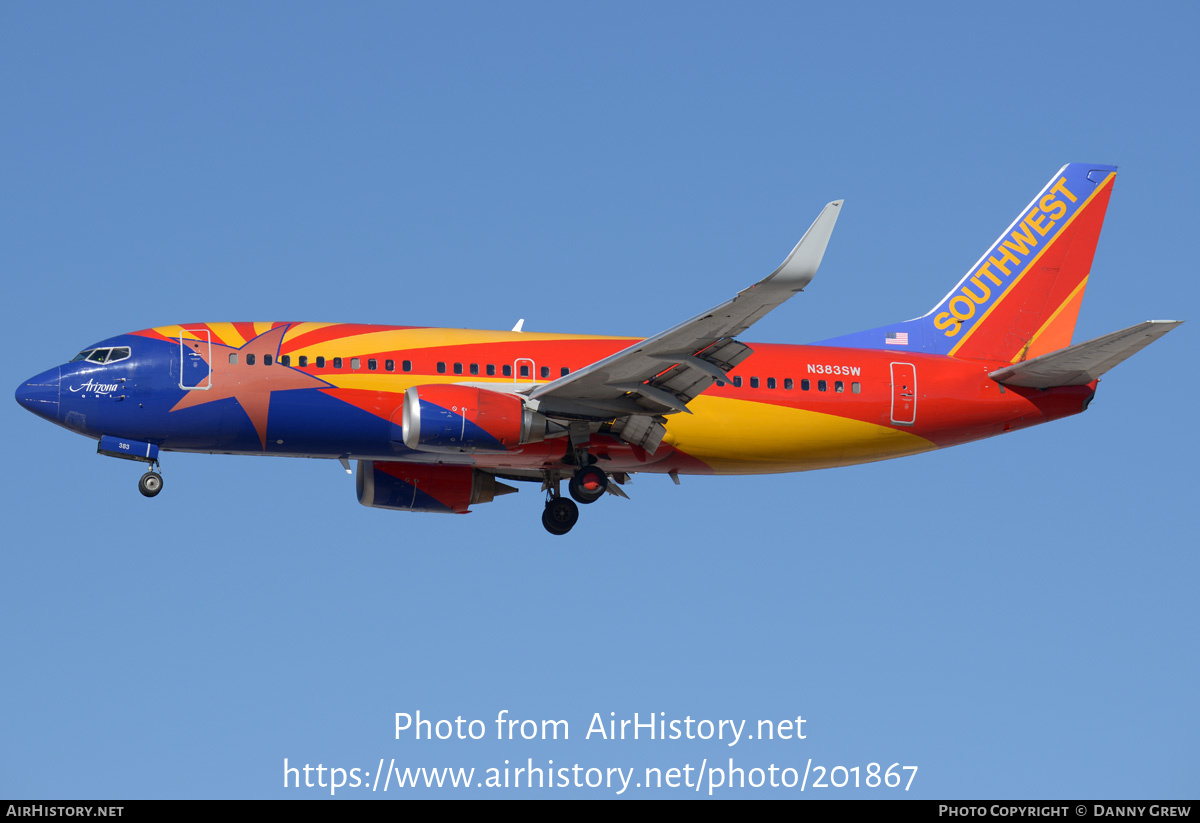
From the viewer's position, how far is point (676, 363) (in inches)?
1419

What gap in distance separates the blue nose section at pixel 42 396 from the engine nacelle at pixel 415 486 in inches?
322

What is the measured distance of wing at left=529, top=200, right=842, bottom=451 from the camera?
101 feet

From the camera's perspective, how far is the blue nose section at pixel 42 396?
3766 cm

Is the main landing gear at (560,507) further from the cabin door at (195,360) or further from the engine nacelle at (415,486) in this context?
the cabin door at (195,360)

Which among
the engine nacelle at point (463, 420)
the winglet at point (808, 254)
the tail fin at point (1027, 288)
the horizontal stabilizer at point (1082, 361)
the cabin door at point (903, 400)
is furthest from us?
the tail fin at point (1027, 288)

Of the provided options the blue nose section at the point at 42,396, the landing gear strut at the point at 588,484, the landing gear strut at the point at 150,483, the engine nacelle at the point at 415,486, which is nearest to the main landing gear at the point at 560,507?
the landing gear strut at the point at 588,484

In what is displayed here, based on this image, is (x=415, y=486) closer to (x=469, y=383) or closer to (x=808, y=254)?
(x=469, y=383)

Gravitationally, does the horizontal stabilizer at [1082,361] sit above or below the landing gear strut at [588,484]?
above

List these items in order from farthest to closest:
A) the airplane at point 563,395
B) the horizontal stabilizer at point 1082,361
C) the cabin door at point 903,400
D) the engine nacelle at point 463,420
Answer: the cabin door at point 903,400 → the horizontal stabilizer at point 1082,361 → the airplane at point 563,395 → the engine nacelle at point 463,420

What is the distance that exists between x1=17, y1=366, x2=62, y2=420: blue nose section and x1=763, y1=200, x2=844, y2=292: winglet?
17.7 m

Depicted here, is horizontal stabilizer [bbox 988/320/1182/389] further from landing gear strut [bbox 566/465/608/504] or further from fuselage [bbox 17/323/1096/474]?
landing gear strut [bbox 566/465/608/504]

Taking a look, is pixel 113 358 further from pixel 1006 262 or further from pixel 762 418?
pixel 1006 262

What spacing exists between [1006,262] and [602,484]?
13948 millimetres

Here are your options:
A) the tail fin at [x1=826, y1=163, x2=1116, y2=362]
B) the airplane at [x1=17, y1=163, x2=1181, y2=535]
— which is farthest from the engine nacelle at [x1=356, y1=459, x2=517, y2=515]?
the tail fin at [x1=826, y1=163, x2=1116, y2=362]
